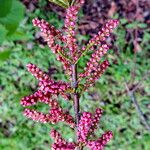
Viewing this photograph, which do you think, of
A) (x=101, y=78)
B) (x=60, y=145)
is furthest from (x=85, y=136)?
(x=101, y=78)

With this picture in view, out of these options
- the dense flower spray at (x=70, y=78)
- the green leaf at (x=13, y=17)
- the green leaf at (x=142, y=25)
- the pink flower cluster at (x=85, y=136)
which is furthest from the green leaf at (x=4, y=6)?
the green leaf at (x=142, y=25)

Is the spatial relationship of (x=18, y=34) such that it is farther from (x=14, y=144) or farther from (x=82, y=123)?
(x=82, y=123)

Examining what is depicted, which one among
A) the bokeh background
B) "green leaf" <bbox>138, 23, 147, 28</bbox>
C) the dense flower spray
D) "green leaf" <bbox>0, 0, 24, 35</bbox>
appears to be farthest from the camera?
"green leaf" <bbox>138, 23, 147, 28</bbox>

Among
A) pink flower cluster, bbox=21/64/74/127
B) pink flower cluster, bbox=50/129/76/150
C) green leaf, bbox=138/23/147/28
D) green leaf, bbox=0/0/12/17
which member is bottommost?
pink flower cluster, bbox=50/129/76/150

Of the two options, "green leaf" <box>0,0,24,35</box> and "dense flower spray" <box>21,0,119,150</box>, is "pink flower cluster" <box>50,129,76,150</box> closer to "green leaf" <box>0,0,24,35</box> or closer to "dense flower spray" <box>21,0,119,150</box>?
"dense flower spray" <box>21,0,119,150</box>

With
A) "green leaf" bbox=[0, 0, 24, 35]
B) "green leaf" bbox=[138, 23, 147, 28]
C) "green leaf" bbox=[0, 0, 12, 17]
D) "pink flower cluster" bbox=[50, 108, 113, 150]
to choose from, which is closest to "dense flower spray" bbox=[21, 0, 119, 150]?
"pink flower cluster" bbox=[50, 108, 113, 150]

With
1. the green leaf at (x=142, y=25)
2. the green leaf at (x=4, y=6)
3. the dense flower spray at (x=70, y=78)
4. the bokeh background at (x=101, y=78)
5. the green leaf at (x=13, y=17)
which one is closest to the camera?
the dense flower spray at (x=70, y=78)

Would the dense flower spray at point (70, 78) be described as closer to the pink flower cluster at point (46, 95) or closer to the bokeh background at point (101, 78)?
the pink flower cluster at point (46, 95)

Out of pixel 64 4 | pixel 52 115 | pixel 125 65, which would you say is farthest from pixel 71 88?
pixel 125 65

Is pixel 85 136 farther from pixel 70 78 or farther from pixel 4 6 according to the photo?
pixel 4 6
